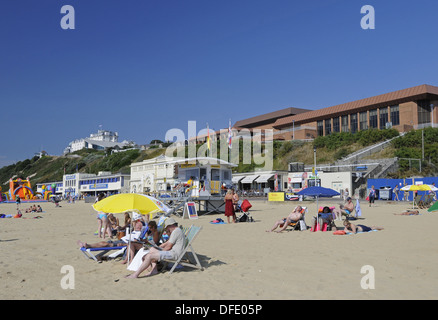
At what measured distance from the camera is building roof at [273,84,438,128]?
49.2m

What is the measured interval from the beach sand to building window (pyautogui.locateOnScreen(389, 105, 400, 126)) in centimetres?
4809

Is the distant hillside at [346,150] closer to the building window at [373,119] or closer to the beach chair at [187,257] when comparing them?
the building window at [373,119]

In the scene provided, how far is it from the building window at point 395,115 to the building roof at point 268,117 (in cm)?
2312

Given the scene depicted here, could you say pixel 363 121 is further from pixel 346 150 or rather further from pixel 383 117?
pixel 346 150

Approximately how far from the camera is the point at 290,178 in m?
43.3

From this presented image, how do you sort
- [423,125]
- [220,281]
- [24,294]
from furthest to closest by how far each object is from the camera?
[423,125]
[220,281]
[24,294]

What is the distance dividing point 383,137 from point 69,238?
4787cm

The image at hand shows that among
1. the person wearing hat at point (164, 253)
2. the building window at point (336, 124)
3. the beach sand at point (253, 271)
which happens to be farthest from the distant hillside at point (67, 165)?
the person wearing hat at point (164, 253)

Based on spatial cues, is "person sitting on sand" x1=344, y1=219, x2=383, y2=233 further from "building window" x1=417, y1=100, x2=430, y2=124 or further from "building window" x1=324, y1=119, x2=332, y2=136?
"building window" x1=324, y1=119, x2=332, y2=136

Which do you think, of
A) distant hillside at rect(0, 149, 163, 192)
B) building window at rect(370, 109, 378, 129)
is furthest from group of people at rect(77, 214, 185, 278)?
distant hillside at rect(0, 149, 163, 192)

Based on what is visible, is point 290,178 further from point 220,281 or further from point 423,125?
point 220,281

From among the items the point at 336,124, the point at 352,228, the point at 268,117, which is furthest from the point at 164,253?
the point at 268,117
